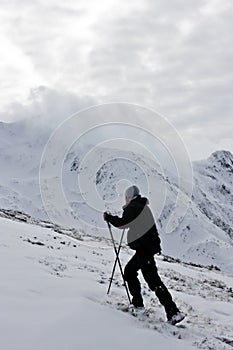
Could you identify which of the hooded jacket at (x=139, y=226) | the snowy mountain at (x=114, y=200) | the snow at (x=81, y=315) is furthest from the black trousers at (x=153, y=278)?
the snowy mountain at (x=114, y=200)

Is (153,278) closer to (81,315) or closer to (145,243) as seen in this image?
(145,243)

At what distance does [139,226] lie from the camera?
36.0 ft

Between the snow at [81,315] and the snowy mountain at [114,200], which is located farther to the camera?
the snowy mountain at [114,200]

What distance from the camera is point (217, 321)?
1329 centimetres

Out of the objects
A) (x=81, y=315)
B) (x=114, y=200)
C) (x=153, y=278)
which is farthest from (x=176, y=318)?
(x=114, y=200)

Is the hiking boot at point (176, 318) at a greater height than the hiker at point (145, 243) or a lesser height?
lesser

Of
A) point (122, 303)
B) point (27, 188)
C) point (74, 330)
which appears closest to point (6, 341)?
point (74, 330)

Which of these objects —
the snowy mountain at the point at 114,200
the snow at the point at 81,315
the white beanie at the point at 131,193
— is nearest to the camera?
the snow at the point at 81,315

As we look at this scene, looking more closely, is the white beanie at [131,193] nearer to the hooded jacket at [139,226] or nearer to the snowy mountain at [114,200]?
the hooded jacket at [139,226]

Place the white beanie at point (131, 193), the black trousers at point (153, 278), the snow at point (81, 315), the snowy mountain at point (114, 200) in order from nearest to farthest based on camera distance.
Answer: the snow at point (81, 315) → the black trousers at point (153, 278) → the white beanie at point (131, 193) → the snowy mountain at point (114, 200)

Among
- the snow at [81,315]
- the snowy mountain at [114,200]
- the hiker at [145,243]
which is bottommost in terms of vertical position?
the snow at [81,315]

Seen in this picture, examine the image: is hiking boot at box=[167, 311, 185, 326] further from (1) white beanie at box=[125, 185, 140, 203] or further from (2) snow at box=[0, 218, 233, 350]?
(1) white beanie at box=[125, 185, 140, 203]

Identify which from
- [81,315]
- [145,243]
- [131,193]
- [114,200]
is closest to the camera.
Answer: [81,315]

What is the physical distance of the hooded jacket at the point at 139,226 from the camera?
10.9 metres
